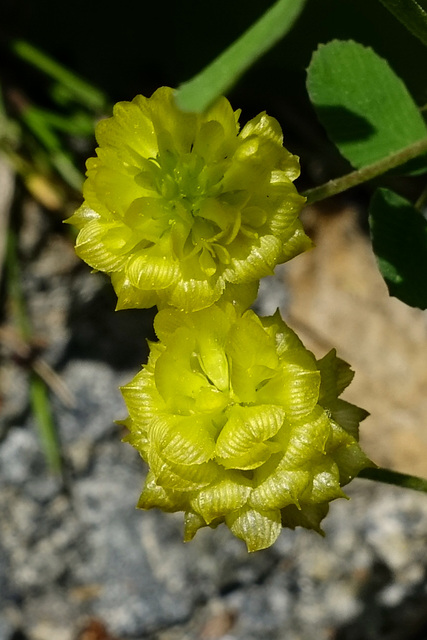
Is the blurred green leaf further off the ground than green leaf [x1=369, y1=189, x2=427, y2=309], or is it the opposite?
green leaf [x1=369, y1=189, x2=427, y2=309]

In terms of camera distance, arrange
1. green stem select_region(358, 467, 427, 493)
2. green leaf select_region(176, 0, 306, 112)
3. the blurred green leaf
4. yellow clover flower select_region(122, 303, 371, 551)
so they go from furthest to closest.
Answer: the blurred green leaf, green stem select_region(358, 467, 427, 493), yellow clover flower select_region(122, 303, 371, 551), green leaf select_region(176, 0, 306, 112)

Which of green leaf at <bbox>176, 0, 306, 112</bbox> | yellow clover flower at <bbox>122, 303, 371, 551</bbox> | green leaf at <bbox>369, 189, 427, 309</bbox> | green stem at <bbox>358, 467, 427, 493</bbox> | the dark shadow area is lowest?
the dark shadow area

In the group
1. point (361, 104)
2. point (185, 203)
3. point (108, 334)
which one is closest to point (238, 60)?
point (185, 203)

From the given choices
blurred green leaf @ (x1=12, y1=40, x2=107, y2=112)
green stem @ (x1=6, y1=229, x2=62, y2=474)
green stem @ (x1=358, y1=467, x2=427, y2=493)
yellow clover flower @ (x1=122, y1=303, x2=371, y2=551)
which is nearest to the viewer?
yellow clover flower @ (x1=122, y1=303, x2=371, y2=551)

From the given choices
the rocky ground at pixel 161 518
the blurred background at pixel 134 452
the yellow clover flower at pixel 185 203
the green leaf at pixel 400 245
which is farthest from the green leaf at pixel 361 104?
the rocky ground at pixel 161 518

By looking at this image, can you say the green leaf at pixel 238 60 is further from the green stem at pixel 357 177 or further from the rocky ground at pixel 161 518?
the rocky ground at pixel 161 518

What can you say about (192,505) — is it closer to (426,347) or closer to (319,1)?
(319,1)

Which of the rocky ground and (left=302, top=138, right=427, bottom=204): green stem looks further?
the rocky ground

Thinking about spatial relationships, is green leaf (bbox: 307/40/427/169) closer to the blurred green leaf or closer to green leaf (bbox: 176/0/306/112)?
green leaf (bbox: 176/0/306/112)

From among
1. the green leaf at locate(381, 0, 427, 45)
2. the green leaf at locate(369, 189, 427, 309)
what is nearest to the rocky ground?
the green leaf at locate(369, 189, 427, 309)
